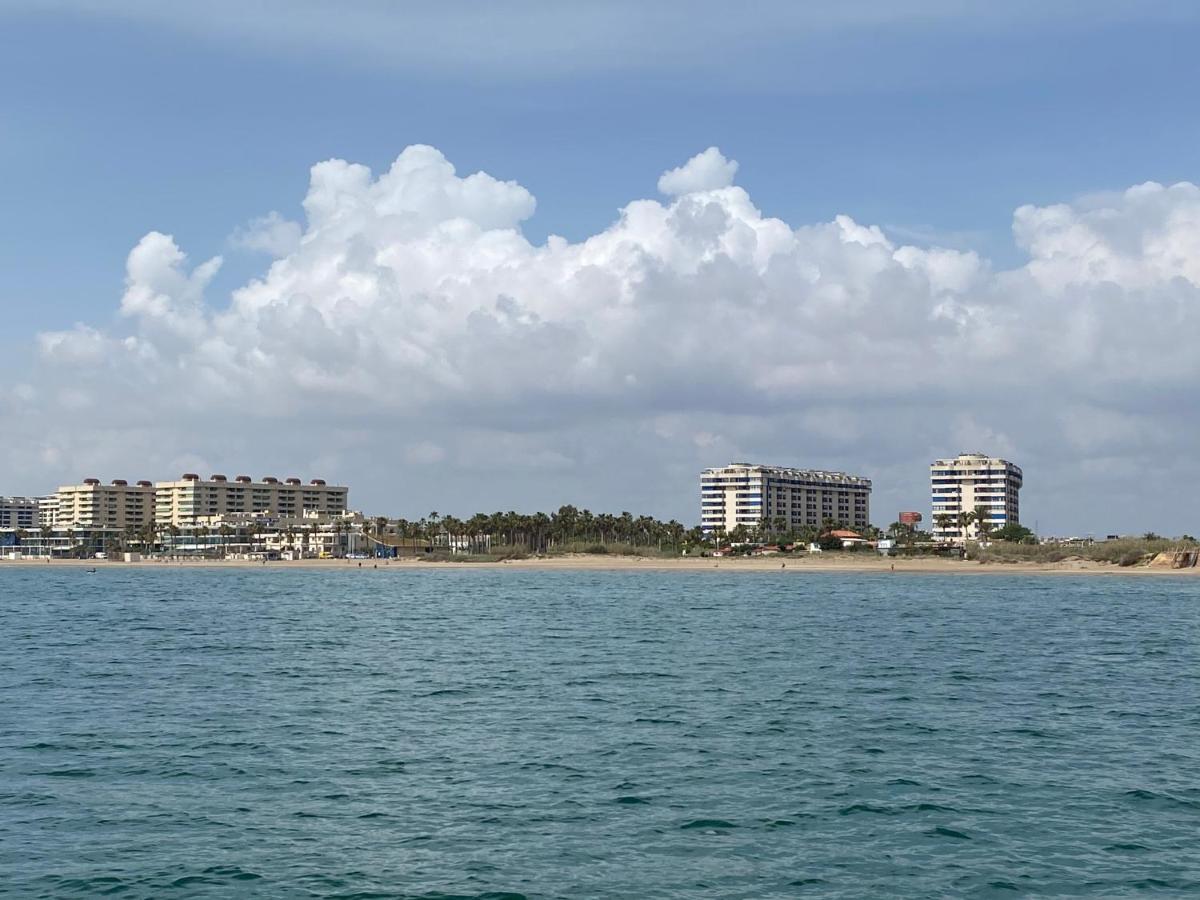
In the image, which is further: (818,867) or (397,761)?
(397,761)

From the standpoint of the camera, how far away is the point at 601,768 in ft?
94.9

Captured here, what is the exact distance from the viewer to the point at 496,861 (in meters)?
20.7

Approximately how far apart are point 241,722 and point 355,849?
16.2 metres

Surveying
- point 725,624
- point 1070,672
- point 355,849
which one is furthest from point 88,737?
point 725,624

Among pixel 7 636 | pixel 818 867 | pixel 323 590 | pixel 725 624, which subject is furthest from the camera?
pixel 323 590

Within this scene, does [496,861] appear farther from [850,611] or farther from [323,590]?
[323,590]

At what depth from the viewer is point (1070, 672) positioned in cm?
5084

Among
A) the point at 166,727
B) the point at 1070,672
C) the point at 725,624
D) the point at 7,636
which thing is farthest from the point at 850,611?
the point at 166,727

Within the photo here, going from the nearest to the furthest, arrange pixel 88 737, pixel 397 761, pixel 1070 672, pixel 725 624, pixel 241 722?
pixel 397 761, pixel 88 737, pixel 241 722, pixel 1070 672, pixel 725 624

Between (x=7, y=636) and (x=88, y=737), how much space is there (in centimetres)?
4658

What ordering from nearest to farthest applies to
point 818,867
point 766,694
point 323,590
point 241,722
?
point 818,867, point 241,722, point 766,694, point 323,590

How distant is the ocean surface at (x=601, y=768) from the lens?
2030 centimetres

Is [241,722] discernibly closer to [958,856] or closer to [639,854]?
[639,854]

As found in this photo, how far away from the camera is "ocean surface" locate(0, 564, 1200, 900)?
20.3 m
